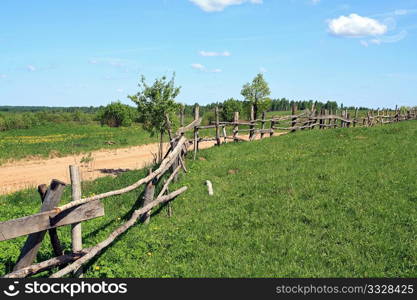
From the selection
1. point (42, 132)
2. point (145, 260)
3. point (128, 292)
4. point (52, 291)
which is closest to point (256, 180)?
point (145, 260)

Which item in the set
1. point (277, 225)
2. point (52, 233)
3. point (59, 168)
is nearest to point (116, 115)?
point (59, 168)

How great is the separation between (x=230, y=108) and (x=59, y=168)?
42.0 metres

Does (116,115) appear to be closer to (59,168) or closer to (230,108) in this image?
(230,108)

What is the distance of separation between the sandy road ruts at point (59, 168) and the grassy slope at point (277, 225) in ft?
9.36

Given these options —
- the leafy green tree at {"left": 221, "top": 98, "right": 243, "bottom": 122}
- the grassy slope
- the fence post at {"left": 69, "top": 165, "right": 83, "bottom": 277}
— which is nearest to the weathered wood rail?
the fence post at {"left": 69, "top": 165, "right": 83, "bottom": 277}

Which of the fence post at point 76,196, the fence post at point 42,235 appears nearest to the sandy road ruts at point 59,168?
the fence post at point 76,196

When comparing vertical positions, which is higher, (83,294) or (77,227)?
(77,227)

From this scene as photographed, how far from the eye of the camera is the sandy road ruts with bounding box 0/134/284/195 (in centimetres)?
1386

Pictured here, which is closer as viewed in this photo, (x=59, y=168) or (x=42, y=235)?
(x=42, y=235)

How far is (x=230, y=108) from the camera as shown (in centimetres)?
5650

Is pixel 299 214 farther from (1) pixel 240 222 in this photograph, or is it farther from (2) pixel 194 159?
(2) pixel 194 159

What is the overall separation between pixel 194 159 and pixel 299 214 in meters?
7.18

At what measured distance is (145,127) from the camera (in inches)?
591

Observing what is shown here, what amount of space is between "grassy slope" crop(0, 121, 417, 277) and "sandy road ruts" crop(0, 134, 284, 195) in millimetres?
2853
